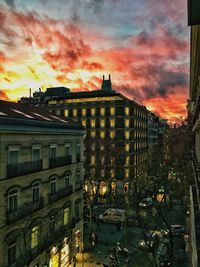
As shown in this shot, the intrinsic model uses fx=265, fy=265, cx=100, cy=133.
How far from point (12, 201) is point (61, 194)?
262 inches

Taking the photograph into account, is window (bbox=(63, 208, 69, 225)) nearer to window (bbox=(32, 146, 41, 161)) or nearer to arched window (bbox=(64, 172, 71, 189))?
arched window (bbox=(64, 172, 71, 189))

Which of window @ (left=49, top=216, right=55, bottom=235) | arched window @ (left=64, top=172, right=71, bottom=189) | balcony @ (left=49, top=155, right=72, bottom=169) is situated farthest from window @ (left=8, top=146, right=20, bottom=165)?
arched window @ (left=64, top=172, right=71, bottom=189)

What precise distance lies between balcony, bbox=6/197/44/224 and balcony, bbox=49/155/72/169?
333cm

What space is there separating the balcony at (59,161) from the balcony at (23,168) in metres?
1.58

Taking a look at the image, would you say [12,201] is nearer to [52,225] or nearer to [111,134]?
[52,225]

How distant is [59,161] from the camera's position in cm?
2531

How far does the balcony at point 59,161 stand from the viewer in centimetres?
2397

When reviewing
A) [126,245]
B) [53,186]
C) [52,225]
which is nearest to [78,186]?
[53,186]

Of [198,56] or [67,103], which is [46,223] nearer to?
[198,56]

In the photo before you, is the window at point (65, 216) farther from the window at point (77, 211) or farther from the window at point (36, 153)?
the window at point (36, 153)

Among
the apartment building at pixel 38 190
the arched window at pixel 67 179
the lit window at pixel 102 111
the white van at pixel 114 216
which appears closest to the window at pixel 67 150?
the apartment building at pixel 38 190

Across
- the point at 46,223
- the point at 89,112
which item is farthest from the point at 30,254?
the point at 89,112

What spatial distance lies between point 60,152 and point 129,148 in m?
35.0

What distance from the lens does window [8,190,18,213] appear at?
18.8 m
